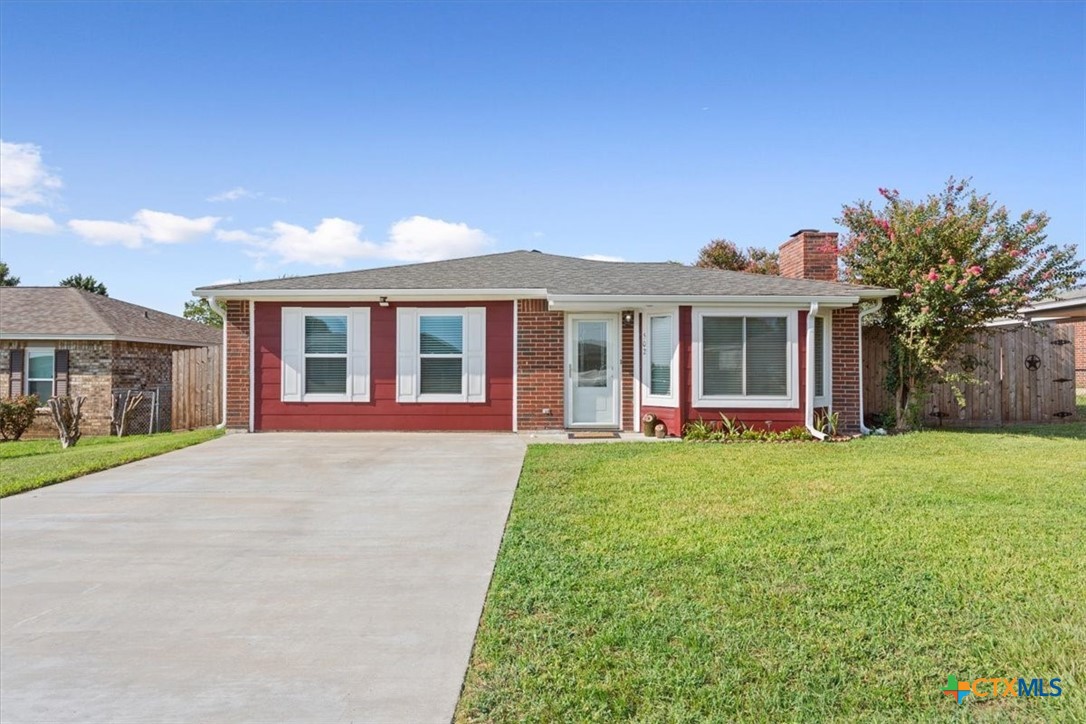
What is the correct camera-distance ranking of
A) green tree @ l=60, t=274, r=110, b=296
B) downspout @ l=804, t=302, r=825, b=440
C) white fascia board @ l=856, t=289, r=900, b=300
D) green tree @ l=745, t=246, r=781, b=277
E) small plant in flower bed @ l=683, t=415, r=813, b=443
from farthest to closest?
green tree @ l=60, t=274, r=110, b=296 → green tree @ l=745, t=246, r=781, b=277 → white fascia board @ l=856, t=289, r=900, b=300 → downspout @ l=804, t=302, r=825, b=440 → small plant in flower bed @ l=683, t=415, r=813, b=443

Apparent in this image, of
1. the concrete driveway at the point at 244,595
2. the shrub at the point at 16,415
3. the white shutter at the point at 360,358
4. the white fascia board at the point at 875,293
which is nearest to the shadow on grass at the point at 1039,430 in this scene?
the white fascia board at the point at 875,293

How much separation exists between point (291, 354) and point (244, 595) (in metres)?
8.12

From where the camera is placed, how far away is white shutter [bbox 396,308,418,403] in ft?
36.2

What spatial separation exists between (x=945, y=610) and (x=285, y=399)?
10.5 meters

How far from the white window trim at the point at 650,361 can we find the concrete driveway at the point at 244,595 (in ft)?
13.6

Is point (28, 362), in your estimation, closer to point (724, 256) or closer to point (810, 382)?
point (810, 382)

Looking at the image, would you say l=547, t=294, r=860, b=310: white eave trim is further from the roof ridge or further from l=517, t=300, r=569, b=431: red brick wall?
the roof ridge

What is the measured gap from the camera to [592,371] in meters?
11.0

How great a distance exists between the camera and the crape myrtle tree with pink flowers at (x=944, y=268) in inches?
407

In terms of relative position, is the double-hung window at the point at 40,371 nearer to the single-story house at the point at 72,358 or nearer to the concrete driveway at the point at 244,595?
the single-story house at the point at 72,358

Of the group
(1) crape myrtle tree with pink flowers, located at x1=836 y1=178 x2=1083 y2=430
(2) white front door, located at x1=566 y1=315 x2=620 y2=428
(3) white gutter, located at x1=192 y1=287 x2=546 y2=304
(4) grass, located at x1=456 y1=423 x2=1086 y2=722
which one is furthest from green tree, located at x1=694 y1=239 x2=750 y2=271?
(4) grass, located at x1=456 y1=423 x2=1086 y2=722

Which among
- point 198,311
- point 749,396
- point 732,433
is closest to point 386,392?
point 732,433

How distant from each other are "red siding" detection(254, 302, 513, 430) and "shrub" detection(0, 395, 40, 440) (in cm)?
721

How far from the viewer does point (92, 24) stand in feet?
32.8
